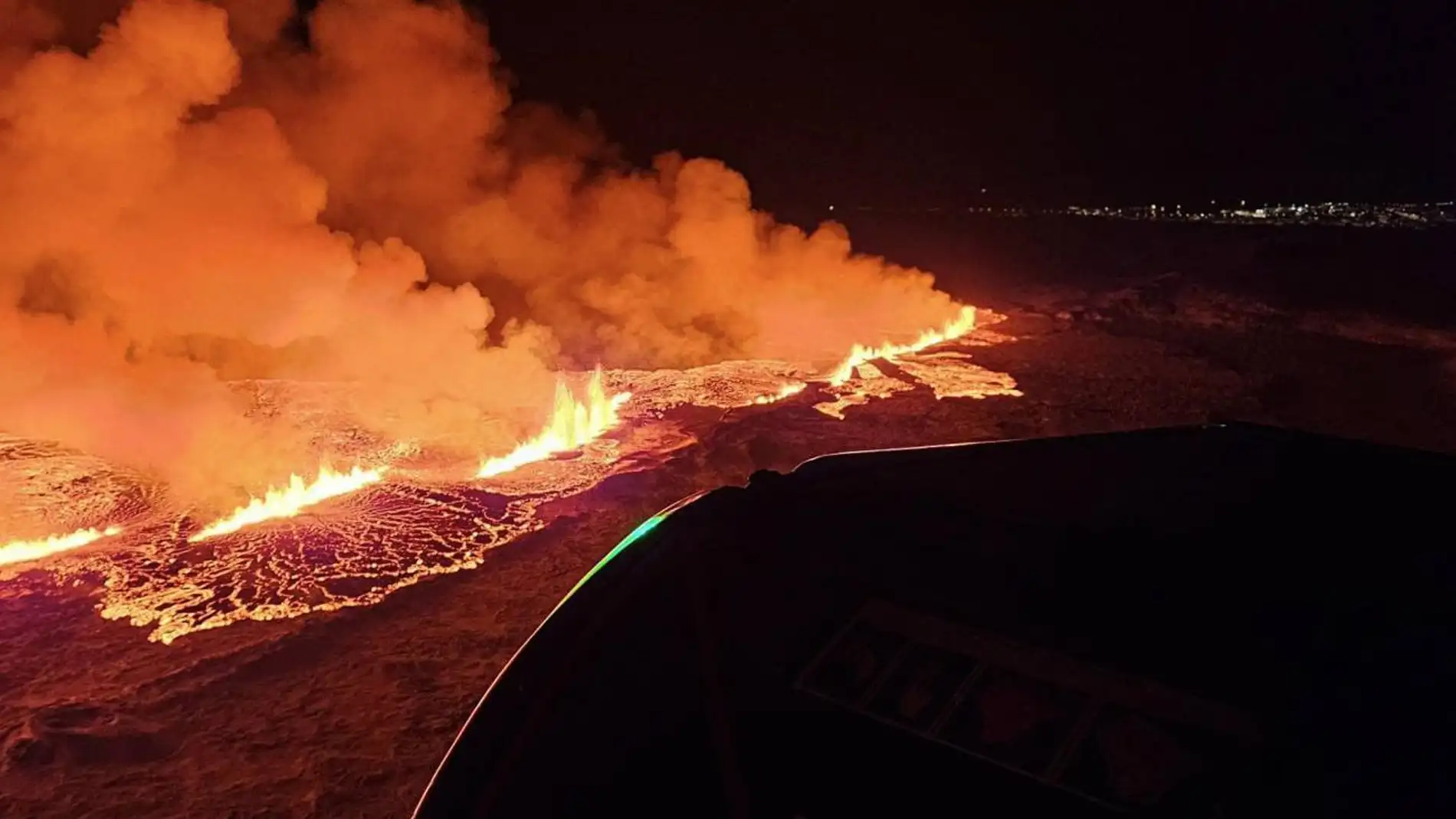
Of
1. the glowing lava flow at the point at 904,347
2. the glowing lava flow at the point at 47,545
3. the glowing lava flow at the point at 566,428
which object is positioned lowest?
the glowing lava flow at the point at 904,347

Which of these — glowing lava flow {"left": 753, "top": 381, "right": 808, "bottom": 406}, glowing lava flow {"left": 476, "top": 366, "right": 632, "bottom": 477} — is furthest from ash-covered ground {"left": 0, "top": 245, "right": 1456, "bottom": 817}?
glowing lava flow {"left": 476, "top": 366, "right": 632, "bottom": 477}

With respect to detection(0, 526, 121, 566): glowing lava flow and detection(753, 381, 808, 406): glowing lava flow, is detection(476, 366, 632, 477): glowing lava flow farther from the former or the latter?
detection(0, 526, 121, 566): glowing lava flow

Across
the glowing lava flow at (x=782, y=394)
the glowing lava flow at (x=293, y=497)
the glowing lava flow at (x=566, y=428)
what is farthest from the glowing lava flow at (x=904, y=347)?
the glowing lava flow at (x=293, y=497)

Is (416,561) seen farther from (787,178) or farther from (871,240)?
(787,178)

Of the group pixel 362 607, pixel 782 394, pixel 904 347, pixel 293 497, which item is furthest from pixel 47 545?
pixel 904 347

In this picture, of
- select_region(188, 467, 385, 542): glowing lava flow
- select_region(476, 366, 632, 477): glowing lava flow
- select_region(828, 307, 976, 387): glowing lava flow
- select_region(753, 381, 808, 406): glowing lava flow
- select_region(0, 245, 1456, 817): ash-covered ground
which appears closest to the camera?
select_region(0, 245, 1456, 817): ash-covered ground

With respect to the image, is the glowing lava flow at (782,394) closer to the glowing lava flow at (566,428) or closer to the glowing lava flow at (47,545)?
the glowing lava flow at (566,428)

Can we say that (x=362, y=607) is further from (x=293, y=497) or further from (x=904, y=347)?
(x=904, y=347)
